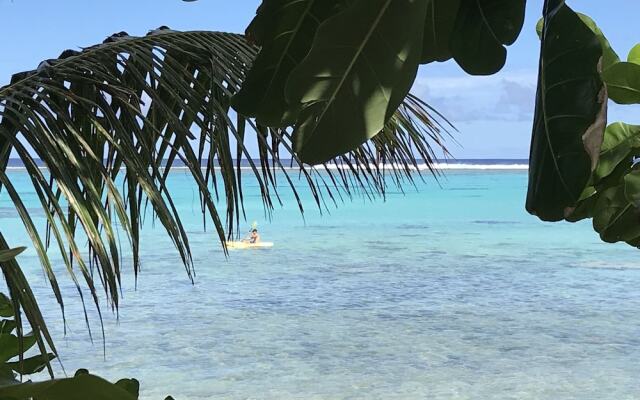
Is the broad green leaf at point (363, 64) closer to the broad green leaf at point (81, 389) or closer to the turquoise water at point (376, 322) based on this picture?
the broad green leaf at point (81, 389)

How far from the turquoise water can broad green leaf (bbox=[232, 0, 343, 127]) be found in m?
4.99

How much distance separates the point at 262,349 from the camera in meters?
6.52

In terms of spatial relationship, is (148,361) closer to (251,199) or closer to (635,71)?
(635,71)

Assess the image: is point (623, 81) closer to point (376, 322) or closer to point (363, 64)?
point (363, 64)

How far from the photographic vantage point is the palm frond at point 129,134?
1.38m

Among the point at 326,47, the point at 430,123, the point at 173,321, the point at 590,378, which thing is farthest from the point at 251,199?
the point at 326,47

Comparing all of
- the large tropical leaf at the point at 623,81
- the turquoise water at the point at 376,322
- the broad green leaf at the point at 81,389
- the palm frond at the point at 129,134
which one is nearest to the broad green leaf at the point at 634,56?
the large tropical leaf at the point at 623,81

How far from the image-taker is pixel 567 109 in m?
0.25

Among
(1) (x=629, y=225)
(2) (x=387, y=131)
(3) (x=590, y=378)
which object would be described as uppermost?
(2) (x=387, y=131)

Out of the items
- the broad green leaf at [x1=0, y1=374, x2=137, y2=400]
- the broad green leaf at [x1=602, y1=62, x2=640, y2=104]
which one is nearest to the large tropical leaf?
the broad green leaf at [x1=602, y1=62, x2=640, y2=104]

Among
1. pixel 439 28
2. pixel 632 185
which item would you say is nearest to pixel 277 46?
pixel 439 28

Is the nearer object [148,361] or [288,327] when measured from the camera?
[148,361]

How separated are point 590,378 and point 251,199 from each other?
838 inches

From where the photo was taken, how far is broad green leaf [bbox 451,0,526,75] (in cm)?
29
